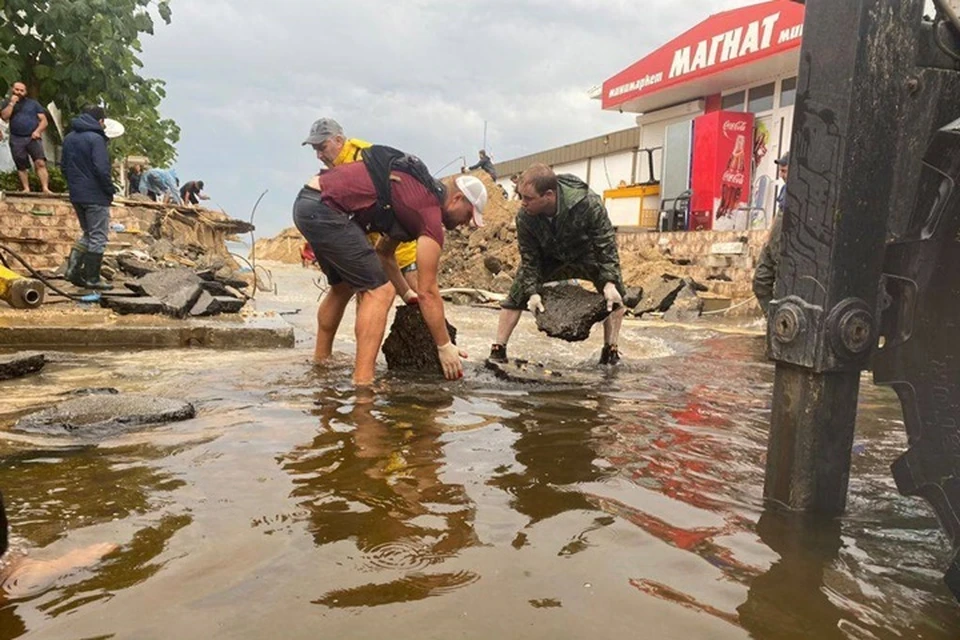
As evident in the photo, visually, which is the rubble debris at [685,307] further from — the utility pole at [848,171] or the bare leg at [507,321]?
the utility pole at [848,171]

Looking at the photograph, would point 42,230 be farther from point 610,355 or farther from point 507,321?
point 610,355

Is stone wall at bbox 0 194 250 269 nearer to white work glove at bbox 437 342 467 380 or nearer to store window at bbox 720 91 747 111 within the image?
white work glove at bbox 437 342 467 380

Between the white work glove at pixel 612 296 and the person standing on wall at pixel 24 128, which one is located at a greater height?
the person standing on wall at pixel 24 128

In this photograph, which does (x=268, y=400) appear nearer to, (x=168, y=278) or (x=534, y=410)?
(x=534, y=410)

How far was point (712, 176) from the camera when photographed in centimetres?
1834

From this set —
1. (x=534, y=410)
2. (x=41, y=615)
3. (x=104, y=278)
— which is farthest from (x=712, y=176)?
(x=41, y=615)

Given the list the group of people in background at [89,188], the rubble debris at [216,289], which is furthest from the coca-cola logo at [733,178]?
the group of people in background at [89,188]

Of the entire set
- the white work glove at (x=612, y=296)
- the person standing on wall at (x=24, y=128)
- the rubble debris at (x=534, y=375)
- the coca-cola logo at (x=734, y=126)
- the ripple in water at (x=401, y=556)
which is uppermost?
the coca-cola logo at (x=734, y=126)

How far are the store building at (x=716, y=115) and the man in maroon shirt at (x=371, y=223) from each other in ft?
44.4

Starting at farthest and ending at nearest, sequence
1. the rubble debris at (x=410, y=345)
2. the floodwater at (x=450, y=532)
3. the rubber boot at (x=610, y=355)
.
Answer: the rubber boot at (x=610, y=355)
the rubble debris at (x=410, y=345)
the floodwater at (x=450, y=532)

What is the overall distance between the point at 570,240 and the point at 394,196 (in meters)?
1.84

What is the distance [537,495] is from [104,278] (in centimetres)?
875

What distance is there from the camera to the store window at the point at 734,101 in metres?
19.0

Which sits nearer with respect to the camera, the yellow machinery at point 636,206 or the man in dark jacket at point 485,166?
the man in dark jacket at point 485,166
